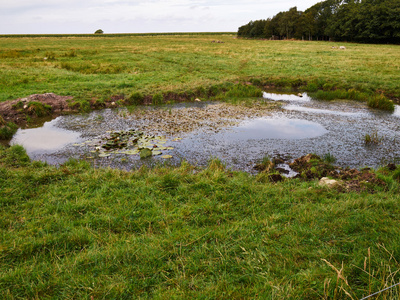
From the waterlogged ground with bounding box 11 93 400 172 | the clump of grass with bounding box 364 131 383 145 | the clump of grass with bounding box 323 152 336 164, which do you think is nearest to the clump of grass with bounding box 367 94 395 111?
the waterlogged ground with bounding box 11 93 400 172

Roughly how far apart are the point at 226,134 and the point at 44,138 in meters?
7.74

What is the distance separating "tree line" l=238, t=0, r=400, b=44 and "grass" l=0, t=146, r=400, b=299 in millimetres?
69659

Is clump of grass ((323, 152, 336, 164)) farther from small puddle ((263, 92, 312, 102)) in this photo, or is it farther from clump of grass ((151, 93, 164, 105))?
clump of grass ((151, 93, 164, 105))

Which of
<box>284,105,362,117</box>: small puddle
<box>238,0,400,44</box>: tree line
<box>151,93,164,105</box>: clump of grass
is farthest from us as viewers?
<box>238,0,400,44</box>: tree line

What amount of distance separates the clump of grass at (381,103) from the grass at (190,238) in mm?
10660

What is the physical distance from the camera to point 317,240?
4105mm

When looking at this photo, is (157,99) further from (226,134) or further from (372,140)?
(372,140)

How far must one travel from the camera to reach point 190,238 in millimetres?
4312

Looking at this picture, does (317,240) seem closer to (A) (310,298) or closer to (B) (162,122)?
(A) (310,298)

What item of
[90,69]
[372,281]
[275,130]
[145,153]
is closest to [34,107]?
[145,153]

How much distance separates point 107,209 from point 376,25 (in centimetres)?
7583

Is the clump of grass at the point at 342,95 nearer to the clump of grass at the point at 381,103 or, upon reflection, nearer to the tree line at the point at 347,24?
the clump of grass at the point at 381,103

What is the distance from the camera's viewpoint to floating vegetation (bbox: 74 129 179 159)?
9.16m

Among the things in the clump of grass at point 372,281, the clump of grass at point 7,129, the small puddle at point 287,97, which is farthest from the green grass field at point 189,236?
the small puddle at point 287,97
